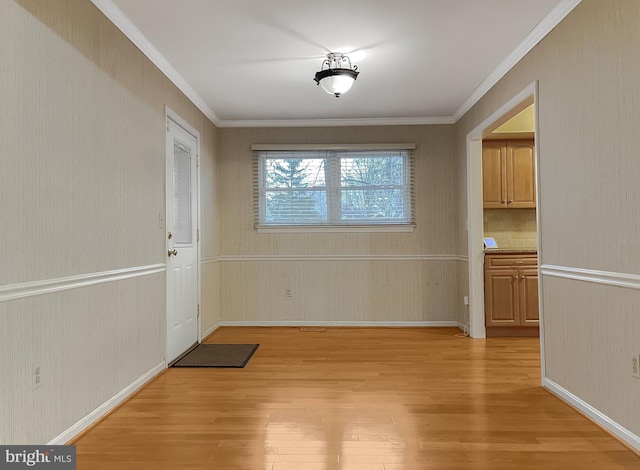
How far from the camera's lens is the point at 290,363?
400 centimetres

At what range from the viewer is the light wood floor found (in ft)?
7.22

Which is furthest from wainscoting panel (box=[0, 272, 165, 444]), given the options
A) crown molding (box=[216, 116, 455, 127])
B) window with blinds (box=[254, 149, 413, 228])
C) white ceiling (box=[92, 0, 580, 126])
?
crown molding (box=[216, 116, 455, 127])

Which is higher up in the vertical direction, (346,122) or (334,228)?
(346,122)

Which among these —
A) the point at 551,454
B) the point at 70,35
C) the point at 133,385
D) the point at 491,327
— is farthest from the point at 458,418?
the point at 70,35

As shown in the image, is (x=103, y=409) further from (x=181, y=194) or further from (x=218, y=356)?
(x=181, y=194)

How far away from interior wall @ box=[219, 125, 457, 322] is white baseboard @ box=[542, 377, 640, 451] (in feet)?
8.22

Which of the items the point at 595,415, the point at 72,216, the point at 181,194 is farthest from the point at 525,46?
the point at 72,216

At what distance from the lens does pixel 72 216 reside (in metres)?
2.49

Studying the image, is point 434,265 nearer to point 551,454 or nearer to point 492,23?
point 492,23

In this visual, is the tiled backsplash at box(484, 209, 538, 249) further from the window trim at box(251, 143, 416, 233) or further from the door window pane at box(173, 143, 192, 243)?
the door window pane at box(173, 143, 192, 243)

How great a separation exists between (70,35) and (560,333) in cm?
352

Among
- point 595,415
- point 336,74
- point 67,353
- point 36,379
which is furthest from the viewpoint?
point 336,74

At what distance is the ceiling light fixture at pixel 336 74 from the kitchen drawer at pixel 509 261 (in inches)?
101

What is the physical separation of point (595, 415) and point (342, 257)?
3.46m
